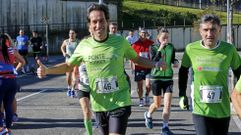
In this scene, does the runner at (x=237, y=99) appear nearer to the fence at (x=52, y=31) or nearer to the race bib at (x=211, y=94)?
the race bib at (x=211, y=94)

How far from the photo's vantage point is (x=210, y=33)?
18.6 ft

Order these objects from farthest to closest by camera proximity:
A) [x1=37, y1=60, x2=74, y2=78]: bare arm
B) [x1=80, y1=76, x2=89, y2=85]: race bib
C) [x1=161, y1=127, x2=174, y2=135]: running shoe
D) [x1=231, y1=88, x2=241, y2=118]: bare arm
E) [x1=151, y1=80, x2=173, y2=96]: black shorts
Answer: [x1=151, y1=80, x2=173, y2=96]: black shorts → [x1=161, y1=127, x2=174, y2=135]: running shoe → [x1=80, y1=76, x2=89, y2=85]: race bib → [x1=37, y1=60, x2=74, y2=78]: bare arm → [x1=231, y1=88, x2=241, y2=118]: bare arm

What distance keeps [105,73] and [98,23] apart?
547mm

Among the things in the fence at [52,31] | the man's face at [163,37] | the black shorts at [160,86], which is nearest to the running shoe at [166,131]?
the black shorts at [160,86]

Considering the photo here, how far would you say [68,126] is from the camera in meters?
10.3

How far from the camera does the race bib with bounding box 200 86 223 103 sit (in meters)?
5.72

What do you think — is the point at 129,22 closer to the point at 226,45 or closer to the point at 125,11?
the point at 125,11

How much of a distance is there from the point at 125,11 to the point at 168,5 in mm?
16001

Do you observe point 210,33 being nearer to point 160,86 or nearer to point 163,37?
point 163,37

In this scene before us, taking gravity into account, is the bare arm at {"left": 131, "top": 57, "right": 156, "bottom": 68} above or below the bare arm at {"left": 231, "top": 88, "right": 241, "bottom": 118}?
above

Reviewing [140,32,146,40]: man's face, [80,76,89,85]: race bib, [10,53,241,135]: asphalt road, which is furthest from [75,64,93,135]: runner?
[140,32,146,40]: man's face

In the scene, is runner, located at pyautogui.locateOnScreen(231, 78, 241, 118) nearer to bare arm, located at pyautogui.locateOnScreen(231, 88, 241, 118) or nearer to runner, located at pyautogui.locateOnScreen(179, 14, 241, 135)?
bare arm, located at pyautogui.locateOnScreen(231, 88, 241, 118)

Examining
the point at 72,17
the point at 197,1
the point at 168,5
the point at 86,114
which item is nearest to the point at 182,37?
the point at 72,17

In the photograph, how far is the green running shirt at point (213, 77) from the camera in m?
5.76
